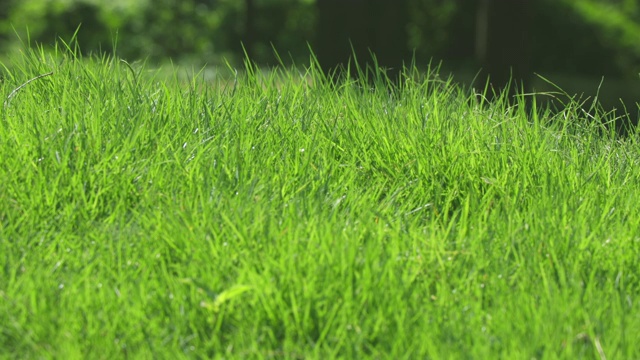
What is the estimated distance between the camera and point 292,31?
17.2 metres

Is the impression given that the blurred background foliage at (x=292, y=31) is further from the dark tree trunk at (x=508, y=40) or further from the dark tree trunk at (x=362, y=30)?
the dark tree trunk at (x=508, y=40)

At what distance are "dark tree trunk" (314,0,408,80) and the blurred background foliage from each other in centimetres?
499

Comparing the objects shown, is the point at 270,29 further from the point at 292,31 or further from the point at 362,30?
the point at 362,30

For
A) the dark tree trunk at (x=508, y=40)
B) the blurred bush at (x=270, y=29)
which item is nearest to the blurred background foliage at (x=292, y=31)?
the blurred bush at (x=270, y=29)

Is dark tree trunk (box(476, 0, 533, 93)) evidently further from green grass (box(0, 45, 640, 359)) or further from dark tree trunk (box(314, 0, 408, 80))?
green grass (box(0, 45, 640, 359))

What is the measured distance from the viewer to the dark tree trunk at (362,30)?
955 cm

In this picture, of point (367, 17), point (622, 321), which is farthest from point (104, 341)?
point (367, 17)

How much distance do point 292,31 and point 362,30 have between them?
7722mm

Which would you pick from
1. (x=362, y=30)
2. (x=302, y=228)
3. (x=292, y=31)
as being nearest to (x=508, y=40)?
(x=362, y=30)

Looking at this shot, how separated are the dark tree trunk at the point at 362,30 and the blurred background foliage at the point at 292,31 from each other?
16.4 ft

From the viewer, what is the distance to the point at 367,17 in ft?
31.6

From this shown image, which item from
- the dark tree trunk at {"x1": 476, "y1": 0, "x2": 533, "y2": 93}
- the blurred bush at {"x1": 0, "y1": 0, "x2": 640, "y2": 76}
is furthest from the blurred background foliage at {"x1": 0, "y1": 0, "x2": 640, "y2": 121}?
the dark tree trunk at {"x1": 476, "y1": 0, "x2": 533, "y2": 93}

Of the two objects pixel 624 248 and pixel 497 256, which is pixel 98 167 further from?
pixel 624 248

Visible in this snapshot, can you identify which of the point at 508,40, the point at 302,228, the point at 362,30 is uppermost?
the point at 302,228
